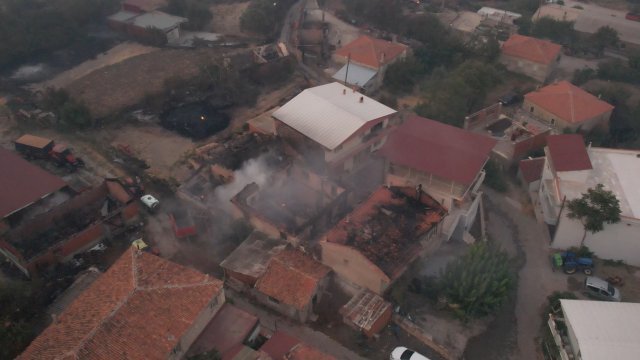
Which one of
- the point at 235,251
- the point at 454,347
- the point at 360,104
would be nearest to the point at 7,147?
the point at 235,251

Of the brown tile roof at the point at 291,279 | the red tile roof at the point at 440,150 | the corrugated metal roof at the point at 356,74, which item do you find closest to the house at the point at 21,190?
the brown tile roof at the point at 291,279

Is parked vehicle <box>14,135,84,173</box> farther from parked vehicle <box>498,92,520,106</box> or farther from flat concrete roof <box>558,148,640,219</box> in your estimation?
parked vehicle <box>498,92,520,106</box>

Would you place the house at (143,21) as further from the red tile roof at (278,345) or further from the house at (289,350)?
the house at (289,350)

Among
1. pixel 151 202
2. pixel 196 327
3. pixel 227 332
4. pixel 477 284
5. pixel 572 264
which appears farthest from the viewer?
pixel 151 202

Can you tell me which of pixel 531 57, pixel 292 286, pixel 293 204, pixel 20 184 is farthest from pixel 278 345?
pixel 531 57

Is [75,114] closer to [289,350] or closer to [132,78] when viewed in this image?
[132,78]

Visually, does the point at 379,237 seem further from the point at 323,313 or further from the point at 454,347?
the point at 454,347

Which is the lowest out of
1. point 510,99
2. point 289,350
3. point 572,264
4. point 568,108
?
point 510,99
